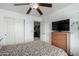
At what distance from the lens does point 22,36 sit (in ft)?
3.86

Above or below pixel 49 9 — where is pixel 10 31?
below

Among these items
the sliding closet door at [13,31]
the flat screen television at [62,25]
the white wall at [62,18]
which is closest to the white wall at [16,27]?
the sliding closet door at [13,31]

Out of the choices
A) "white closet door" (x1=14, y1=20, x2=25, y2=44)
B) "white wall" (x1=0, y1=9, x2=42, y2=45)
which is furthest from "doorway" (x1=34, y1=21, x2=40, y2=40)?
"white closet door" (x1=14, y1=20, x2=25, y2=44)

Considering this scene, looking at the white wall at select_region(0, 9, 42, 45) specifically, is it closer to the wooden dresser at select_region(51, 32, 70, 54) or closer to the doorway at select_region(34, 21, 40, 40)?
the doorway at select_region(34, 21, 40, 40)

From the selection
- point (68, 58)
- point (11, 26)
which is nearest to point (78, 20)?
point (68, 58)

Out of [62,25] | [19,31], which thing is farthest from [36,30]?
[62,25]

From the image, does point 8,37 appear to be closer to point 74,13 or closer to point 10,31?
point 10,31

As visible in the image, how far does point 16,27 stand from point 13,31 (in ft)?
0.21

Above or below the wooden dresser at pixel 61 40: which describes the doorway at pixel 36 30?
above

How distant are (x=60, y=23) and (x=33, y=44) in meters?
0.50

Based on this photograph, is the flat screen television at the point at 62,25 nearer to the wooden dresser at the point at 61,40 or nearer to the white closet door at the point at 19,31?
the wooden dresser at the point at 61,40

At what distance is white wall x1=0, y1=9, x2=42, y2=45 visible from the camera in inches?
42.6

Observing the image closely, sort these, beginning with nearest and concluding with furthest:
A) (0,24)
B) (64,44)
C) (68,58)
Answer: (68,58), (0,24), (64,44)

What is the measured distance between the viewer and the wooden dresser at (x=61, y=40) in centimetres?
119
